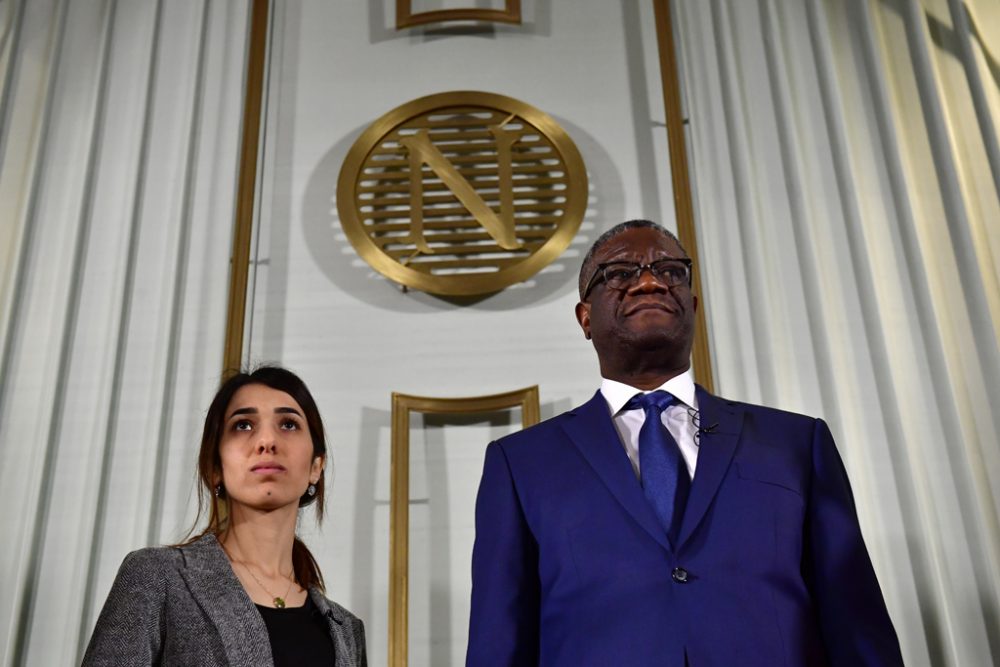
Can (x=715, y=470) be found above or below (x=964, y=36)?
below

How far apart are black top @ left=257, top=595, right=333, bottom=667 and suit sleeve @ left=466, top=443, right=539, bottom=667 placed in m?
0.27

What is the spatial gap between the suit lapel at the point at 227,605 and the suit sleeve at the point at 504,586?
0.31 metres

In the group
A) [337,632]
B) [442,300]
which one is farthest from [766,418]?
[442,300]

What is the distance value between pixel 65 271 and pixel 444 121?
1.01 metres

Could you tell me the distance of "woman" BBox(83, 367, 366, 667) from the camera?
1529 mm

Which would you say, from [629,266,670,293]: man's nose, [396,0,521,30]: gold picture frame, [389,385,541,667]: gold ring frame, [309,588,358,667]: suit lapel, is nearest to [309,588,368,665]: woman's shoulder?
[309,588,358,667]: suit lapel

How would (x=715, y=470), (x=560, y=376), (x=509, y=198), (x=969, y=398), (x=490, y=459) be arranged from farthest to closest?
(x=509, y=198), (x=560, y=376), (x=969, y=398), (x=490, y=459), (x=715, y=470)

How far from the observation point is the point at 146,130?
108 inches

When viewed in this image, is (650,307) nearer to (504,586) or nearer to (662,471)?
(662,471)

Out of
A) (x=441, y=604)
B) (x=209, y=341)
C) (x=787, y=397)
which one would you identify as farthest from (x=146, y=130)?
(x=787, y=397)

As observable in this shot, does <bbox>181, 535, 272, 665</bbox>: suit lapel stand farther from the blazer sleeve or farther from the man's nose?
the man's nose

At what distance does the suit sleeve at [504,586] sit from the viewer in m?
1.50

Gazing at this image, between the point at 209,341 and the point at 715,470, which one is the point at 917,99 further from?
the point at 209,341

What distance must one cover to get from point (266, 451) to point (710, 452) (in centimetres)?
72
